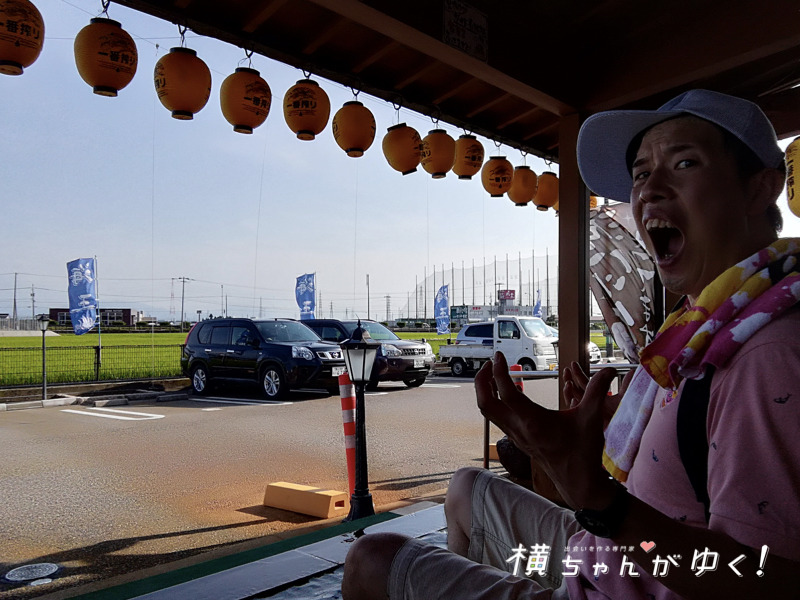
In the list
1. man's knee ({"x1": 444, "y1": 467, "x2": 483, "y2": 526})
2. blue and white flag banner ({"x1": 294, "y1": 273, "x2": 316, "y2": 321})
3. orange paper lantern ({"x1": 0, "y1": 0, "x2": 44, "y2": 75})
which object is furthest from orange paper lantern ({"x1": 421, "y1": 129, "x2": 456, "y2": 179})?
blue and white flag banner ({"x1": 294, "y1": 273, "x2": 316, "y2": 321})

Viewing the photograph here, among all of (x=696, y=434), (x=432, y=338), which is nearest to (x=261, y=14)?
(x=696, y=434)

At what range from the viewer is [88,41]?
3.01 metres

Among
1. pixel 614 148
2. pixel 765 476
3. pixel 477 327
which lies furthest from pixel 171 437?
pixel 477 327

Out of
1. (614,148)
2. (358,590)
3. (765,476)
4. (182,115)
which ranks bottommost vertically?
(358,590)

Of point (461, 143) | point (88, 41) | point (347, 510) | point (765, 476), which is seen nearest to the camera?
point (765, 476)

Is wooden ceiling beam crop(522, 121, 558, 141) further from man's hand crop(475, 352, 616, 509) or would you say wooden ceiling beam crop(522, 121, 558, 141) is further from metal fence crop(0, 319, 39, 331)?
metal fence crop(0, 319, 39, 331)

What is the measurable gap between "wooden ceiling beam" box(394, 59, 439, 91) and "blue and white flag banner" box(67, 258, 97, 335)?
1156cm

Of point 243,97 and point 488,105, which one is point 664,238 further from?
point 488,105

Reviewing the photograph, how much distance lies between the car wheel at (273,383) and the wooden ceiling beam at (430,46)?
8197mm

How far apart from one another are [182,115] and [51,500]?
11.3 feet

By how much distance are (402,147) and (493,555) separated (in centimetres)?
328

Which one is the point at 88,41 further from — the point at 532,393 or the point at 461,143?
the point at 532,393

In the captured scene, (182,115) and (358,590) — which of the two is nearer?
(358,590)

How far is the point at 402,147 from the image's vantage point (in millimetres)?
4273
